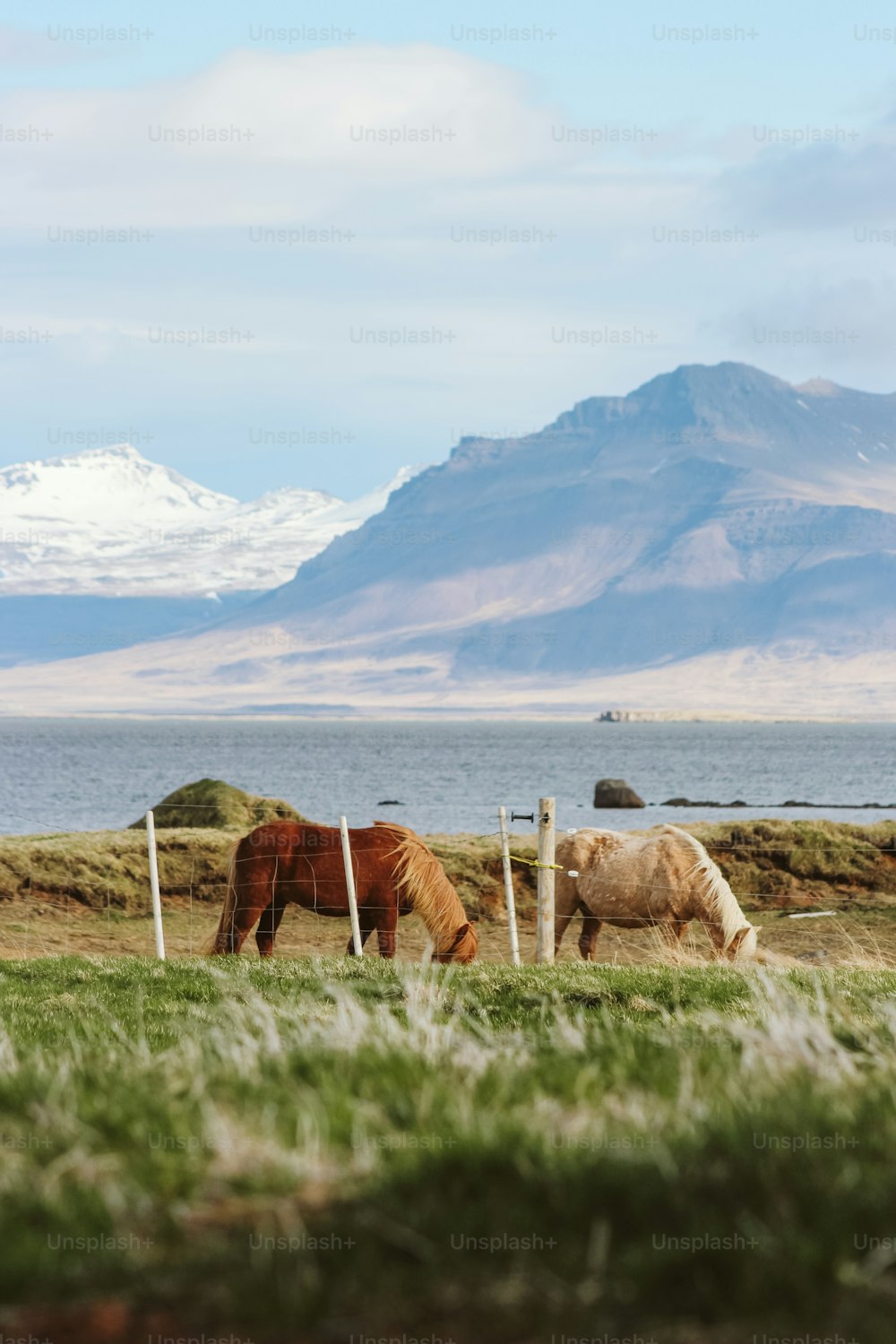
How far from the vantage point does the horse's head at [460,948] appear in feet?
66.9

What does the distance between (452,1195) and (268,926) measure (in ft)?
58.6

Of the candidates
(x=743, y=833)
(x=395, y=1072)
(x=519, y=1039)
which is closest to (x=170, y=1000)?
(x=519, y=1039)

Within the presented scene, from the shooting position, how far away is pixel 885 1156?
15.6ft

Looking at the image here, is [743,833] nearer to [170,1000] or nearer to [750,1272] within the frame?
[170,1000]

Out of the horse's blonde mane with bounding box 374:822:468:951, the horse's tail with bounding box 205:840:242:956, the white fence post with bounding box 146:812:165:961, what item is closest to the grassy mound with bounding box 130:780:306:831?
the white fence post with bounding box 146:812:165:961

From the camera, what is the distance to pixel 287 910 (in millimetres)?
31188

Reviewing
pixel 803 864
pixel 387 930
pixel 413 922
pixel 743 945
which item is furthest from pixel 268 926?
pixel 803 864

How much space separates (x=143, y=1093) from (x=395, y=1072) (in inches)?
37.8

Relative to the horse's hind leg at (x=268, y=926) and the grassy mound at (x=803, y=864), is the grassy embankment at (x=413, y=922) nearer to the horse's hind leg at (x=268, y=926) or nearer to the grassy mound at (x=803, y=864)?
the grassy mound at (x=803, y=864)

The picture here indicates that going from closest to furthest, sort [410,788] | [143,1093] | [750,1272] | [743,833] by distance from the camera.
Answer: [750,1272]
[143,1093]
[743,833]
[410,788]

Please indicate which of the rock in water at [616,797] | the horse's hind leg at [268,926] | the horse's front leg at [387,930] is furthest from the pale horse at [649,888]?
the rock in water at [616,797]

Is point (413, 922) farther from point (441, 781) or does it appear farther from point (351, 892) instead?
point (441, 781)

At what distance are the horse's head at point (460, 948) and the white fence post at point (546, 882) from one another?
1.15 m

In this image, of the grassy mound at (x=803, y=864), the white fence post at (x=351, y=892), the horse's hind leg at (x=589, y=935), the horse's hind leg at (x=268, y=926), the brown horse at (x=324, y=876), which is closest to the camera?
the white fence post at (x=351, y=892)
